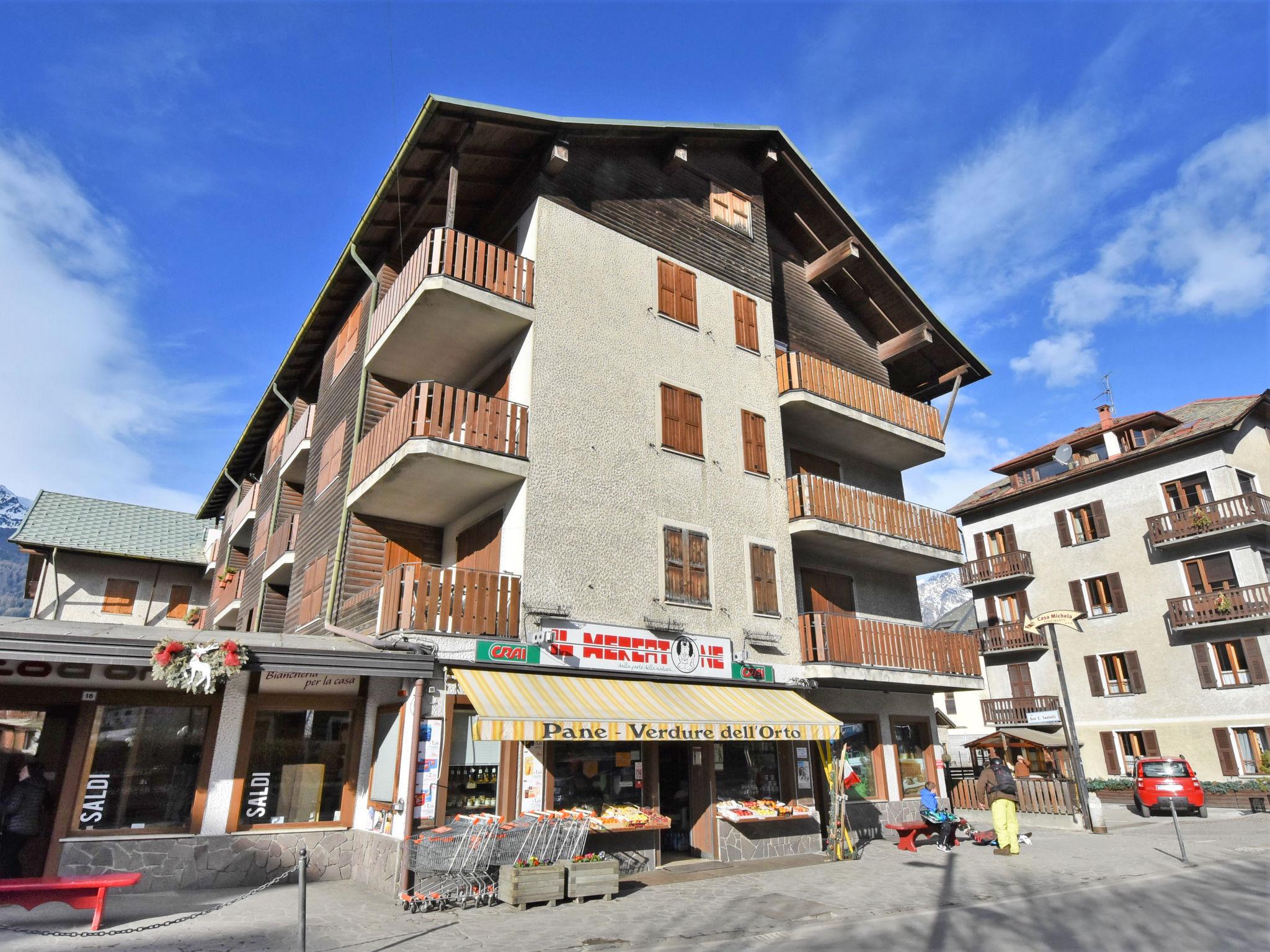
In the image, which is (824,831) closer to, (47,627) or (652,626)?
(652,626)

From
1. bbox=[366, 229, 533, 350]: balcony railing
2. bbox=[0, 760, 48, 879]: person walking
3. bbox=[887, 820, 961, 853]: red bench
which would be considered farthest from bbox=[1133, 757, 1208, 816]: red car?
bbox=[0, 760, 48, 879]: person walking

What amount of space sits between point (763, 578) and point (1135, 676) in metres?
27.0

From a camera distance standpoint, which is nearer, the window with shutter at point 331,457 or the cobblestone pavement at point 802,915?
the cobblestone pavement at point 802,915

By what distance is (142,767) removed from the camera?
504 inches

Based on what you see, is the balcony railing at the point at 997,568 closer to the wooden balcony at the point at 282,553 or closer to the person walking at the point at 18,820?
the wooden balcony at the point at 282,553

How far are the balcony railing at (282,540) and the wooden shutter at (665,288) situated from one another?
11.4m

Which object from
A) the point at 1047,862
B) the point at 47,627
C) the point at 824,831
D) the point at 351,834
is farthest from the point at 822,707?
the point at 47,627

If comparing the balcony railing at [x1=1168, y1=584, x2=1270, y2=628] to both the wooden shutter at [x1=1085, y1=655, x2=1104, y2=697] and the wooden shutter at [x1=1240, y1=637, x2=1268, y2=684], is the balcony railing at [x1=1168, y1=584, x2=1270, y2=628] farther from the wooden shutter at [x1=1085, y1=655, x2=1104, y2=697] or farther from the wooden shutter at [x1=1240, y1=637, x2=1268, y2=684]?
the wooden shutter at [x1=1085, y1=655, x2=1104, y2=697]

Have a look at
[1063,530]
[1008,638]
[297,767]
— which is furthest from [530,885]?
[1063,530]

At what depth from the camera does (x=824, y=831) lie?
1770 cm

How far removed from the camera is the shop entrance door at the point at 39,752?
39.1 feet

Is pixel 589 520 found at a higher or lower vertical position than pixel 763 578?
higher

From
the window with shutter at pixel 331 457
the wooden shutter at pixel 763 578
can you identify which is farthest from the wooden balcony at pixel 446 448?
the wooden shutter at pixel 763 578

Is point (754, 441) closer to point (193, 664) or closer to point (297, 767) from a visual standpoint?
point (297, 767)
